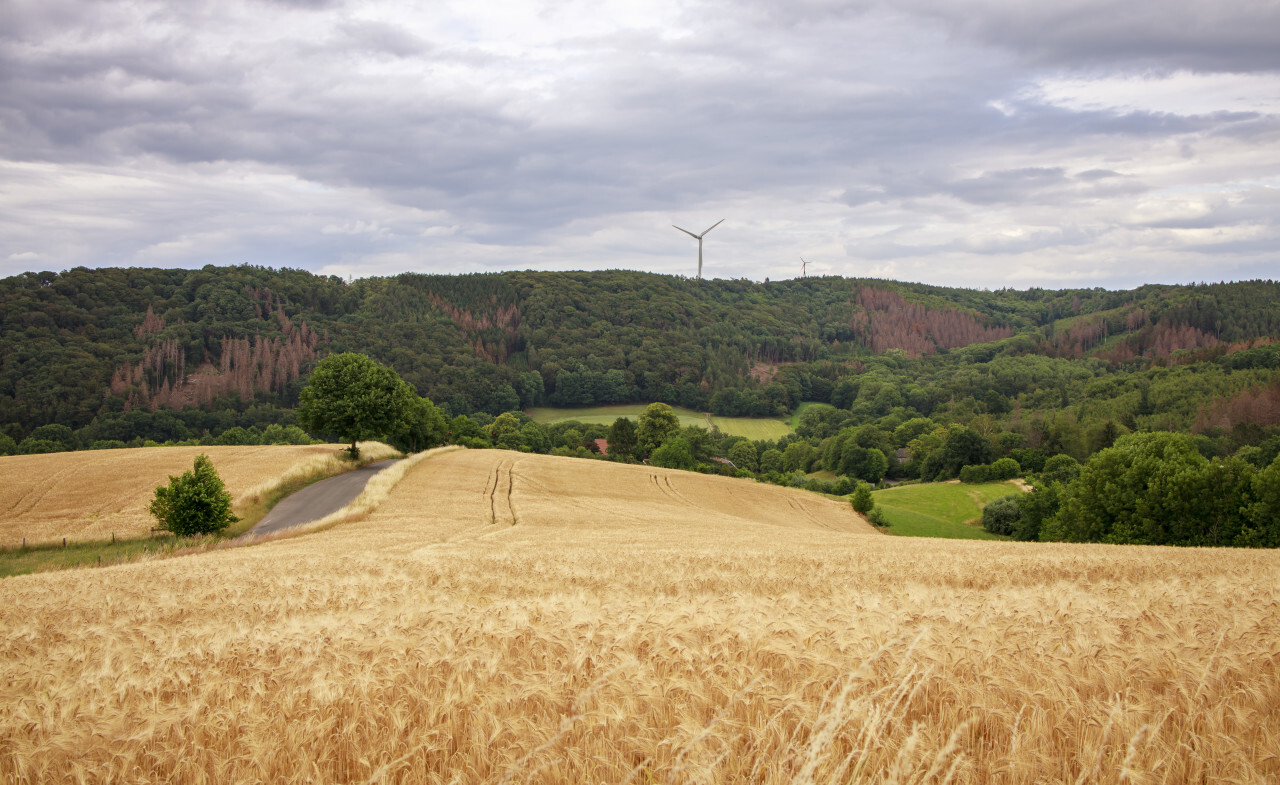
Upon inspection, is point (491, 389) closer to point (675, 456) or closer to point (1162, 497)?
point (675, 456)

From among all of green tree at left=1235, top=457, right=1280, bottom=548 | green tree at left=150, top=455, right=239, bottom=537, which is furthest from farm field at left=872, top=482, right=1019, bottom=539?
green tree at left=150, top=455, right=239, bottom=537

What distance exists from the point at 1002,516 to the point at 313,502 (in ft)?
229

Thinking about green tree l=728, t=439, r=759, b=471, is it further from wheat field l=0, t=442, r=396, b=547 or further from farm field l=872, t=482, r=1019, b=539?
wheat field l=0, t=442, r=396, b=547

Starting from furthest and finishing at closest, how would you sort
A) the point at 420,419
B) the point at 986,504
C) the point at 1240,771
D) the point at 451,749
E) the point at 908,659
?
the point at 986,504 < the point at 420,419 < the point at 908,659 < the point at 451,749 < the point at 1240,771

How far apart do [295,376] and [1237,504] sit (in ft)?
488

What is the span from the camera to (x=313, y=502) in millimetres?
41875

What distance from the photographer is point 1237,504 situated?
44.1m

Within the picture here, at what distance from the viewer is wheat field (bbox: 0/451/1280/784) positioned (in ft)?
12.7

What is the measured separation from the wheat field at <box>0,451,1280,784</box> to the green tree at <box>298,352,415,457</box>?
49.8 metres

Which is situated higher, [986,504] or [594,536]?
[594,536]

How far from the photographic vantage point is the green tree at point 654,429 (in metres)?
Result: 114

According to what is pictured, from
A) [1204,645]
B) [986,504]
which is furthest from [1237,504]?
[1204,645]

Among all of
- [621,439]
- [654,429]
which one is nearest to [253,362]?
[621,439]

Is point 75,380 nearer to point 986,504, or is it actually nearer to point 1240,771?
point 986,504
